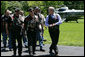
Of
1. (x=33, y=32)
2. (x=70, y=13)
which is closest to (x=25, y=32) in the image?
(x=33, y=32)

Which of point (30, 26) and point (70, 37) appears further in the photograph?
point (70, 37)

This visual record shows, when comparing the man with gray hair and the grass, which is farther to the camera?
the grass

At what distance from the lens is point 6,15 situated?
11.3 metres

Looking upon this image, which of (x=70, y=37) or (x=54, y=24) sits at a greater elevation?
(x=54, y=24)

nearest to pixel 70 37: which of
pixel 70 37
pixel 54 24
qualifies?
pixel 70 37

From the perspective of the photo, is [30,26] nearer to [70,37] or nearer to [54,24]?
[54,24]

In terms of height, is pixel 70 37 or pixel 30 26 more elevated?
pixel 30 26

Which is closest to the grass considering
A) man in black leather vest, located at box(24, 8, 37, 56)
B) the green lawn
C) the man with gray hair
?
the green lawn

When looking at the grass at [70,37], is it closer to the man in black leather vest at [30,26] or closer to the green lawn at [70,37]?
the green lawn at [70,37]

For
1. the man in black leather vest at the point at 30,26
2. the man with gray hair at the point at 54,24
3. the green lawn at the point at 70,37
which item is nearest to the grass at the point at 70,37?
the green lawn at the point at 70,37

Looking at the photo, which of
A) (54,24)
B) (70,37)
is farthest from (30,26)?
(70,37)

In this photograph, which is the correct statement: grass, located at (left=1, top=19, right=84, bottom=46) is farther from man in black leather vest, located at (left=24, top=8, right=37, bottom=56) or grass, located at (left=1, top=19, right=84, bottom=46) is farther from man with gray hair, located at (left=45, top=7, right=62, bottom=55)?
man in black leather vest, located at (left=24, top=8, right=37, bottom=56)

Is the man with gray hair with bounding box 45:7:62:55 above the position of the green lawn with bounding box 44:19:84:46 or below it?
above

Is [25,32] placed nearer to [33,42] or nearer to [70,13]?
[33,42]
